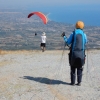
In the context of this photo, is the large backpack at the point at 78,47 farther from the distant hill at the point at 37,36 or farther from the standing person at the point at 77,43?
the distant hill at the point at 37,36

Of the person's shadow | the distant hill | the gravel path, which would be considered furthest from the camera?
the distant hill

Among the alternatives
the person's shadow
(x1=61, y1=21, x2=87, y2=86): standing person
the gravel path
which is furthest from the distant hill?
(x1=61, y1=21, x2=87, y2=86): standing person

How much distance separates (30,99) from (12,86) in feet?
4.84

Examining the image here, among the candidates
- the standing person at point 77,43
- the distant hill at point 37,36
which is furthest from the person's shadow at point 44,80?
the distant hill at point 37,36

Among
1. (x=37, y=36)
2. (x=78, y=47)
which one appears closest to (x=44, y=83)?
(x=78, y=47)

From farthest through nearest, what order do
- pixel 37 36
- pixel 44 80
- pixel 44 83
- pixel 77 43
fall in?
1. pixel 37 36
2. pixel 44 80
3. pixel 44 83
4. pixel 77 43

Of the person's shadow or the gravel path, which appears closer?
the gravel path

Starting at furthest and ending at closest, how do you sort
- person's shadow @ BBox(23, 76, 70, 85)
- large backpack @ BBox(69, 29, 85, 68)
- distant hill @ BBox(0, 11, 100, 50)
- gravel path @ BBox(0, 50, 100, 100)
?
1. distant hill @ BBox(0, 11, 100, 50)
2. person's shadow @ BBox(23, 76, 70, 85)
3. large backpack @ BBox(69, 29, 85, 68)
4. gravel path @ BBox(0, 50, 100, 100)

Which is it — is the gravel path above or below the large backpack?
below

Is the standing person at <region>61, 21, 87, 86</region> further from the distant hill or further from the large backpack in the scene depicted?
the distant hill

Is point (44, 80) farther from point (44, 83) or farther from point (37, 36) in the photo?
point (37, 36)

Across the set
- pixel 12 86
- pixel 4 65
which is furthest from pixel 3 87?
pixel 4 65

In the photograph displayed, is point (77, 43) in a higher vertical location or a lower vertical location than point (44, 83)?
higher

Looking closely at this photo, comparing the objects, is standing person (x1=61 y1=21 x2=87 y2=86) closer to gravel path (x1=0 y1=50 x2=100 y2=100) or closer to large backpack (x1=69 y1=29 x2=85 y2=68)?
large backpack (x1=69 y1=29 x2=85 y2=68)
